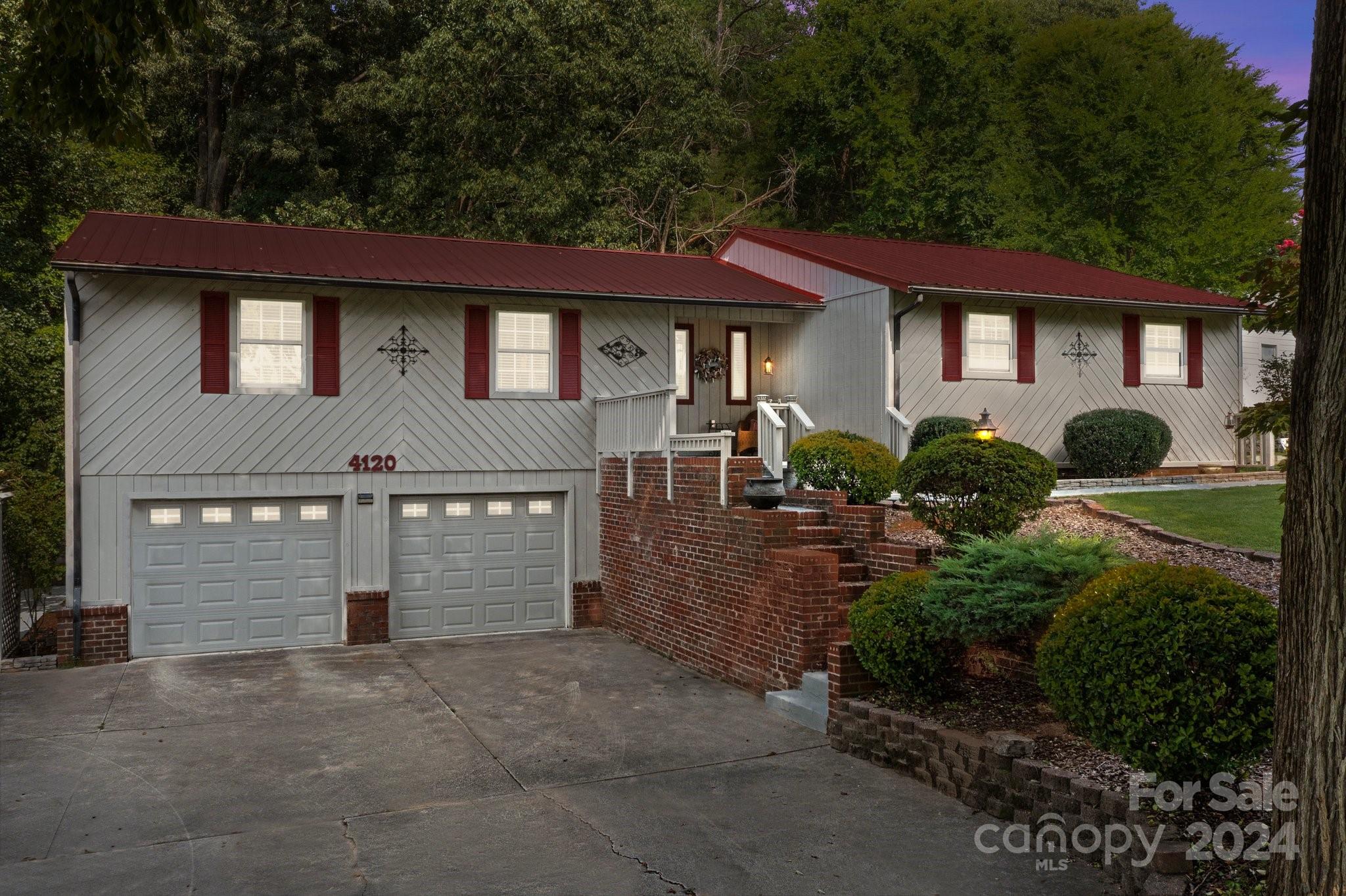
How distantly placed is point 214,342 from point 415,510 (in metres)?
3.45

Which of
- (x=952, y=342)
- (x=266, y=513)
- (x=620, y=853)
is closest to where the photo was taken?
(x=620, y=853)

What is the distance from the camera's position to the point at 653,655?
13.0 m

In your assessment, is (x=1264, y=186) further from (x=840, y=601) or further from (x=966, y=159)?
(x=840, y=601)

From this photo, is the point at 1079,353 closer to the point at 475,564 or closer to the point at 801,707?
the point at 801,707

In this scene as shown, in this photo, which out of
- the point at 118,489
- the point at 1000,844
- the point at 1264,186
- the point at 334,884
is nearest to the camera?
the point at 334,884

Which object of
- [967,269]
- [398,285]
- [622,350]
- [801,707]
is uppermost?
[967,269]

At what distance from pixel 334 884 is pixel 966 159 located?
30.1m

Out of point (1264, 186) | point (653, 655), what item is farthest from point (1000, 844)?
point (1264, 186)

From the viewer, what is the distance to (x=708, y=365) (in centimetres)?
1733

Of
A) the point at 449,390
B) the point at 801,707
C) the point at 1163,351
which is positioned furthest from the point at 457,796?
the point at 1163,351

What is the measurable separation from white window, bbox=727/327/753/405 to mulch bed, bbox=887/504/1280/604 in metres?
5.02

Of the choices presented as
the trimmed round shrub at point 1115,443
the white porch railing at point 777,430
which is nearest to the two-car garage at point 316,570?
the white porch railing at point 777,430

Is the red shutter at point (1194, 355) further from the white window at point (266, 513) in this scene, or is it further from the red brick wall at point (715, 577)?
the white window at point (266, 513)

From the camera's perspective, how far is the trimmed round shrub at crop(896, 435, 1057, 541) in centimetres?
958
